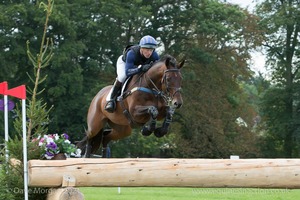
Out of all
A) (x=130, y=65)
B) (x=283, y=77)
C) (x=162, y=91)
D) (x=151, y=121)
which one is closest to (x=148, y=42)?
(x=130, y=65)

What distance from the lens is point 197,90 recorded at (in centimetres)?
3247

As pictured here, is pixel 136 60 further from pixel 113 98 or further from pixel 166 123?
pixel 166 123

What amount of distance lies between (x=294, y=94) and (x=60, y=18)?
12839 millimetres

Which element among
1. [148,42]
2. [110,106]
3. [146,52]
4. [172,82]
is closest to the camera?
[172,82]

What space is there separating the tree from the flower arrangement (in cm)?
2705

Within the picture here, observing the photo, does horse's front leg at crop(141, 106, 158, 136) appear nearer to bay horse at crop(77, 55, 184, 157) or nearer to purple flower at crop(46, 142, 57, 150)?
bay horse at crop(77, 55, 184, 157)

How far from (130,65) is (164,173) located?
10.0 ft

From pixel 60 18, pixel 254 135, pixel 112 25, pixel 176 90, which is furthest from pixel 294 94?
pixel 176 90

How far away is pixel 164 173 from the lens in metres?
6.35

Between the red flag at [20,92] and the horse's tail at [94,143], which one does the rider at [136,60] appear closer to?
the horse's tail at [94,143]

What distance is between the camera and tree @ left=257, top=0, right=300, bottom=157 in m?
33.6

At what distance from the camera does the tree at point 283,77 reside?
110 feet

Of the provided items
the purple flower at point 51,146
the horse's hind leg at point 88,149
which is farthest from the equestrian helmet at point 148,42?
the purple flower at point 51,146

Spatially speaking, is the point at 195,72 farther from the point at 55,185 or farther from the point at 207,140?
the point at 55,185
